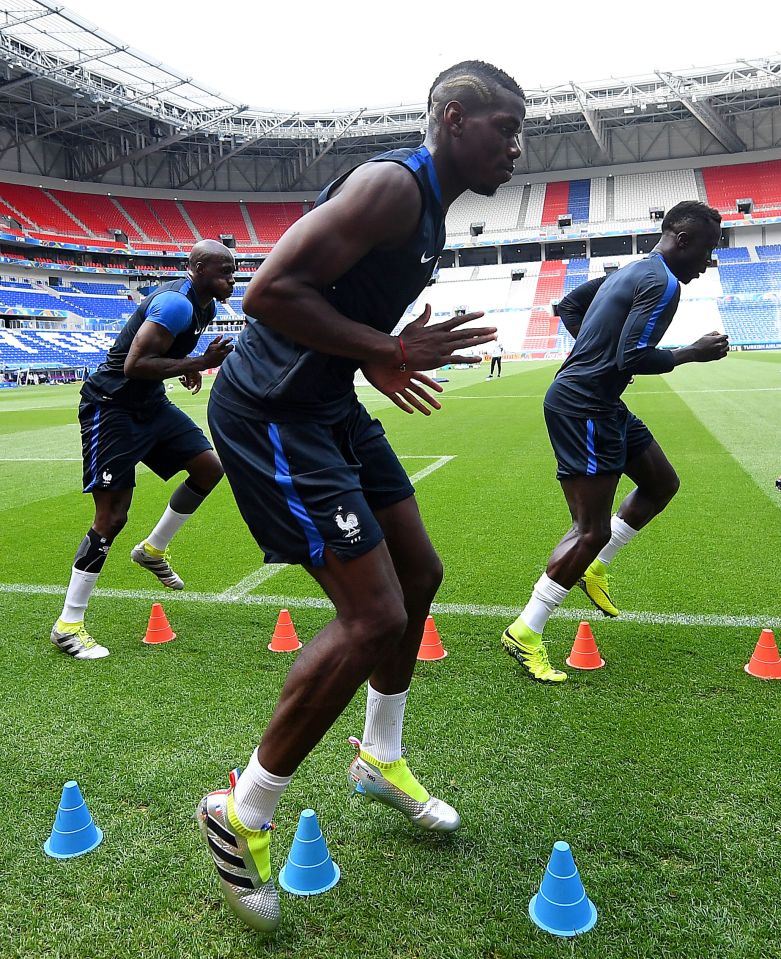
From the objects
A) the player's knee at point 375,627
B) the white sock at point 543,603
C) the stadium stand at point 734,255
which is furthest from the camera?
the stadium stand at point 734,255

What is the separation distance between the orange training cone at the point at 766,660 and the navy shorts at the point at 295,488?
7.68ft

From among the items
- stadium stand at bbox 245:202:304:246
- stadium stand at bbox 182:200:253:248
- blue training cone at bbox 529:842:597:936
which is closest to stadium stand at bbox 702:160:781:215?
stadium stand at bbox 245:202:304:246

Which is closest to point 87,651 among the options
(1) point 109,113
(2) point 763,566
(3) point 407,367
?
(3) point 407,367

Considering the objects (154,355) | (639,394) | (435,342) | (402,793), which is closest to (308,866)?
(402,793)

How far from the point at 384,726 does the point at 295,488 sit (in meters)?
0.98

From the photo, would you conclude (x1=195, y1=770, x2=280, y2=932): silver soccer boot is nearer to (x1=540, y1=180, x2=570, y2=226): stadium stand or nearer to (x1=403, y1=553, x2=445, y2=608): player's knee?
(x1=403, y1=553, x2=445, y2=608): player's knee

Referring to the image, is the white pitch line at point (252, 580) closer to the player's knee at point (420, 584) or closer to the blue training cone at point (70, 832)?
the player's knee at point (420, 584)

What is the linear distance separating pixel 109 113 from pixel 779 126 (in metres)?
47.4

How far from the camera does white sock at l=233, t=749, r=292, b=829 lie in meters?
2.10

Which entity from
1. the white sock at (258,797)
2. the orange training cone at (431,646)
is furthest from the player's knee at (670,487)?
the white sock at (258,797)

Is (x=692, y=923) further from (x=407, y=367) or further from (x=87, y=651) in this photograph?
(x=87, y=651)

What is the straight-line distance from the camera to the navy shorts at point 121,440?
435 centimetres

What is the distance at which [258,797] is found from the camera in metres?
2.11

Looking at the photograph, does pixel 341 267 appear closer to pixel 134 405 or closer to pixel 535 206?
pixel 134 405
